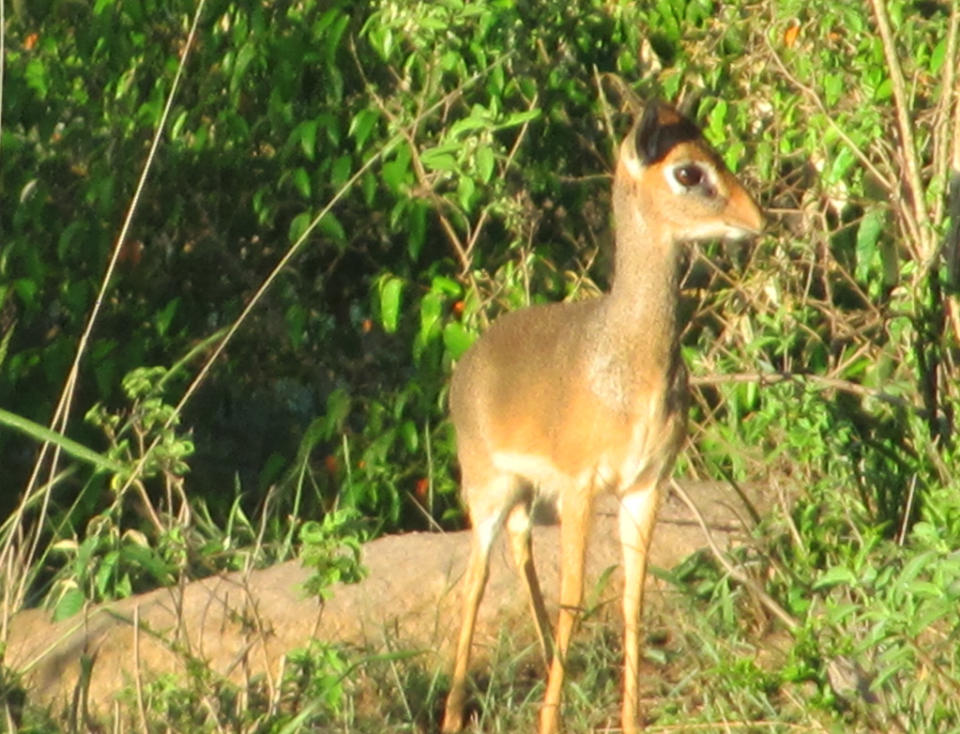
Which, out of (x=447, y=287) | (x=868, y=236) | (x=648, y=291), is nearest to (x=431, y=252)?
(x=447, y=287)

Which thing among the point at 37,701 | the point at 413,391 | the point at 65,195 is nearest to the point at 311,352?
the point at 413,391

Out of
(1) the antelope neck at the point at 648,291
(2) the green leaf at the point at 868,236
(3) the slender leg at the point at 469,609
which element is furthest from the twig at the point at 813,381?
(3) the slender leg at the point at 469,609

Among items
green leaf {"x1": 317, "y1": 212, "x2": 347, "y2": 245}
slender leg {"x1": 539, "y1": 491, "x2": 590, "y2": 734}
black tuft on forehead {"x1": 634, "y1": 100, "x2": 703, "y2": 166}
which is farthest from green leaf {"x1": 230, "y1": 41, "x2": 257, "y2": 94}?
slender leg {"x1": 539, "y1": 491, "x2": 590, "y2": 734}

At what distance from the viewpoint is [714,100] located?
6.27 meters

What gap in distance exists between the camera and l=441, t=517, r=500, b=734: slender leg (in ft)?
16.9

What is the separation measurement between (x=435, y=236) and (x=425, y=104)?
67cm

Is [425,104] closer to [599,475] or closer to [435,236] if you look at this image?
[435,236]

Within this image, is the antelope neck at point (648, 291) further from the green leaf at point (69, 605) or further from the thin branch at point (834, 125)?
the green leaf at point (69, 605)

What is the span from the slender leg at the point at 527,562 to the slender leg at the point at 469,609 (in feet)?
0.33

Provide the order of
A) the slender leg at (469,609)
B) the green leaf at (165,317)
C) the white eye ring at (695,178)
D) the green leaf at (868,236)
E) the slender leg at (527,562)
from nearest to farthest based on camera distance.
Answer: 1. the white eye ring at (695,178)
2. the slender leg at (469,609)
3. the slender leg at (527,562)
4. the green leaf at (868,236)
5. the green leaf at (165,317)

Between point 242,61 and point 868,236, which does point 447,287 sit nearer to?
point 242,61

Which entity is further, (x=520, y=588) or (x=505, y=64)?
(x=505, y=64)

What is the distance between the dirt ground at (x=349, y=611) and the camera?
5.20 metres

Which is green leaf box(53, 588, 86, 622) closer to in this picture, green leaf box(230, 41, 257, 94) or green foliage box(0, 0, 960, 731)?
green foliage box(0, 0, 960, 731)
